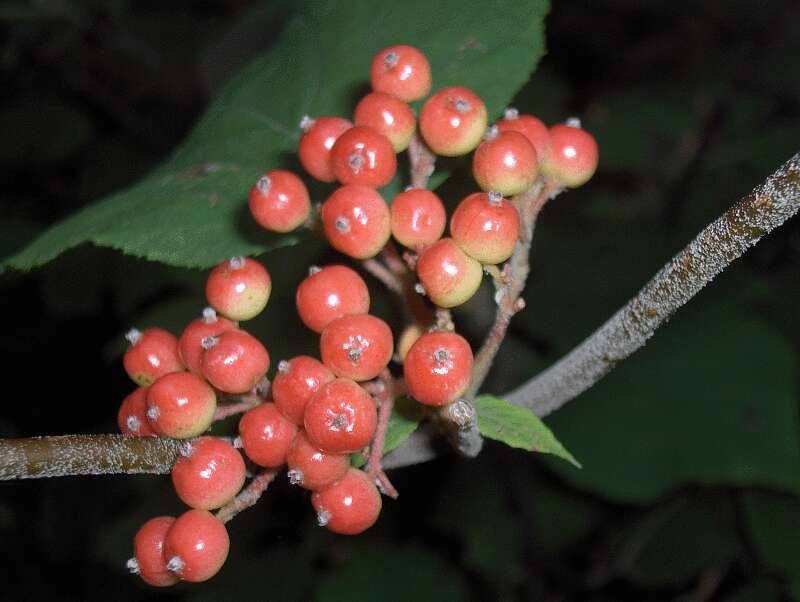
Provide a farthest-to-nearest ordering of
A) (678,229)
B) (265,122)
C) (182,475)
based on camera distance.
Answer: (678,229) < (265,122) < (182,475)

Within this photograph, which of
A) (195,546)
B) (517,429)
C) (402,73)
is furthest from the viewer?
(402,73)

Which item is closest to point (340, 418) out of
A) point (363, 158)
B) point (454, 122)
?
point (363, 158)

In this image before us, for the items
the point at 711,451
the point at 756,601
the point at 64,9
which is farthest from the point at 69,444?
the point at 64,9

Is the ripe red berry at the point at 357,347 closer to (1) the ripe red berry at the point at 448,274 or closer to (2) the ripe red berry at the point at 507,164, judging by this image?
(1) the ripe red berry at the point at 448,274

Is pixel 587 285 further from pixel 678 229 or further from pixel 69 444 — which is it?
pixel 69 444

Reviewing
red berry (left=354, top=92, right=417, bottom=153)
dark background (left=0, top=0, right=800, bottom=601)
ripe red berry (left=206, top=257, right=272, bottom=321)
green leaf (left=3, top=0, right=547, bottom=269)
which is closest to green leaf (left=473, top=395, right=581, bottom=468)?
ripe red berry (left=206, top=257, right=272, bottom=321)

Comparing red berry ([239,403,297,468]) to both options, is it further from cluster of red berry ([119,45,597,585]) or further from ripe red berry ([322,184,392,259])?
ripe red berry ([322,184,392,259])

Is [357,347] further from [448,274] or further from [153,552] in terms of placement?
[153,552]
